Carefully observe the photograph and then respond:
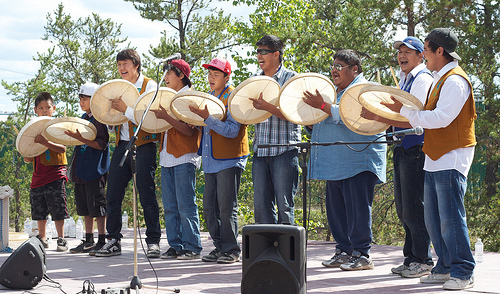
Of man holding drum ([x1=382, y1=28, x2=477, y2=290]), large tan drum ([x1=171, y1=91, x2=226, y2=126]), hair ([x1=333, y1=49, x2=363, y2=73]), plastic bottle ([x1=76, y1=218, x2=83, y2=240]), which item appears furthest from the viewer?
plastic bottle ([x1=76, y1=218, x2=83, y2=240])

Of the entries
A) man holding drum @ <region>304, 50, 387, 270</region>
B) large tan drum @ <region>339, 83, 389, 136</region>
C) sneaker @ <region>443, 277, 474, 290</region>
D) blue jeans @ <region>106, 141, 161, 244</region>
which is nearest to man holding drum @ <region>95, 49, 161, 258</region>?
blue jeans @ <region>106, 141, 161, 244</region>

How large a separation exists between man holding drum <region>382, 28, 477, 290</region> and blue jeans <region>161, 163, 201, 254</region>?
7.64 feet

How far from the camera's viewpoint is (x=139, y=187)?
5.96 m

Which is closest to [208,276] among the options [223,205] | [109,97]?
[223,205]

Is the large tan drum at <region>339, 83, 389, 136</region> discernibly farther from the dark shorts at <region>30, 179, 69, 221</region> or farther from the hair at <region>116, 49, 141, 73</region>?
the dark shorts at <region>30, 179, 69, 221</region>

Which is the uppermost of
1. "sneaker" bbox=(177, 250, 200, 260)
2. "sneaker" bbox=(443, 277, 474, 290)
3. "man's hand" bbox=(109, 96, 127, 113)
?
"man's hand" bbox=(109, 96, 127, 113)

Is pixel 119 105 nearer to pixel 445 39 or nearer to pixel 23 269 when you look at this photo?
pixel 23 269

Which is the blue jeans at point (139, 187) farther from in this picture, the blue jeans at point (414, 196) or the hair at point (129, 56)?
the blue jeans at point (414, 196)

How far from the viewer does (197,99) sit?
5.17 metres

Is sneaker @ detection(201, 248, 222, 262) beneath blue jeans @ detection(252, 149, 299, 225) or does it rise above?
beneath

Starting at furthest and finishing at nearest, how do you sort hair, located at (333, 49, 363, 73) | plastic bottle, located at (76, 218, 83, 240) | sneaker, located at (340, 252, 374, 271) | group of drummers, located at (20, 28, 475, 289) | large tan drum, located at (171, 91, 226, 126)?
plastic bottle, located at (76, 218, 83, 240), large tan drum, located at (171, 91, 226, 126), hair, located at (333, 49, 363, 73), sneaker, located at (340, 252, 374, 271), group of drummers, located at (20, 28, 475, 289)

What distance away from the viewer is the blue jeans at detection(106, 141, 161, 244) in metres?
5.90

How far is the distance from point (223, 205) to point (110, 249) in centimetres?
143

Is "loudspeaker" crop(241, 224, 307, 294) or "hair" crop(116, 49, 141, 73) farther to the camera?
"hair" crop(116, 49, 141, 73)
